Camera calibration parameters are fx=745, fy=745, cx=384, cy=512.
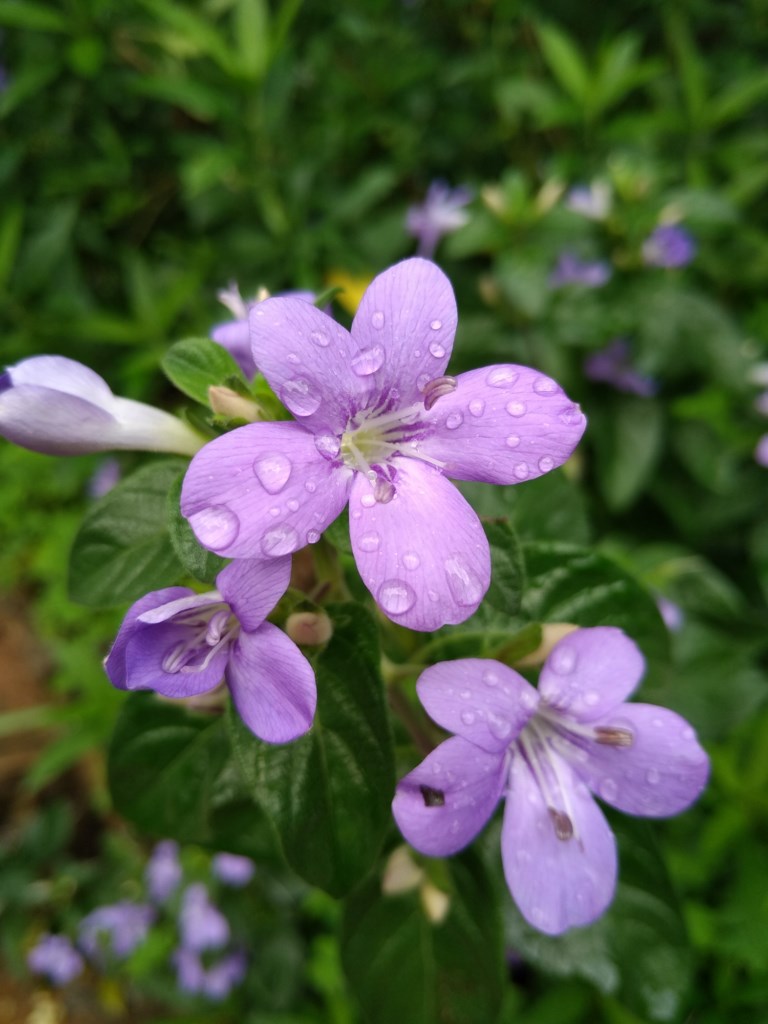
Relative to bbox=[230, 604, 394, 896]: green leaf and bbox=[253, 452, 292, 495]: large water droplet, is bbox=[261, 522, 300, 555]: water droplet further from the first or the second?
bbox=[230, 604, 394, 896]: green leaf

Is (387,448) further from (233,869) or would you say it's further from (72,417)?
(233,869)

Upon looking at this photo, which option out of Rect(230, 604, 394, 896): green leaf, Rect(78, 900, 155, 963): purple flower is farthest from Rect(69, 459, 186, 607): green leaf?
Rect(78, 900, 155, 963): purple flower

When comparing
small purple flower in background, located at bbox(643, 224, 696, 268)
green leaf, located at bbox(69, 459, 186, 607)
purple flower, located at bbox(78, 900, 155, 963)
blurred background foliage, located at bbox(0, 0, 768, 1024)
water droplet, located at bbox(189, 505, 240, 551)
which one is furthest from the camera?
purple flower, located at bbox(78, 900, 155, 963)

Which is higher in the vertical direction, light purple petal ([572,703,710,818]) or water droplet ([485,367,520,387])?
water droplet ([485,367,520,387])

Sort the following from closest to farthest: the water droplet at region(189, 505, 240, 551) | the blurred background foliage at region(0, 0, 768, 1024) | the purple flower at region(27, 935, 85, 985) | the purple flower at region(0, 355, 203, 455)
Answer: the water droplet at region(189, 505, 240, 551)
the purple flower at region(0, 355, 203, 455)
the blurred background foliage at region(0, 0, 768, 1024)
the purple flower at region(27, 935, 85, 985)

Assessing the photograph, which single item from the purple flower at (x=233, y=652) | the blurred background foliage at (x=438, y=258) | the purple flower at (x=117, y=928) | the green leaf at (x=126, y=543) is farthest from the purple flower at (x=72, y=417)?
the purple flower at (x=117, y=928)

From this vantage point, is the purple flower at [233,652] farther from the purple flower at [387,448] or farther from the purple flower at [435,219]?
the purple flower at [435,219]
